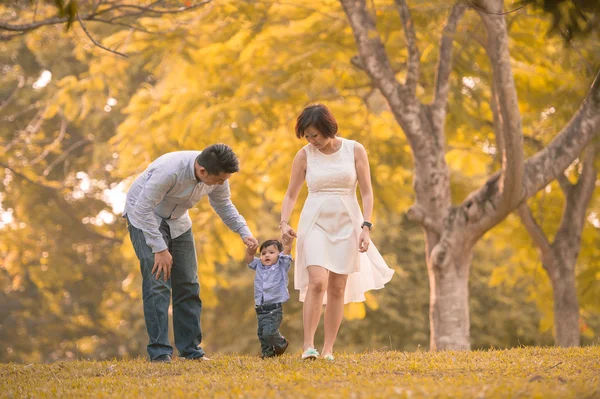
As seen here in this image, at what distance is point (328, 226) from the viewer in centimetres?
710

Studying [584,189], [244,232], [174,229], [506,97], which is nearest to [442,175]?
[506,97]

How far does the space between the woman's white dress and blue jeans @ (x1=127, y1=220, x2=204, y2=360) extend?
1.05 meters

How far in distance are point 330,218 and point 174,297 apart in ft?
5.46

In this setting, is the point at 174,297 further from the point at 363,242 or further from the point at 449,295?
the point at 449,295

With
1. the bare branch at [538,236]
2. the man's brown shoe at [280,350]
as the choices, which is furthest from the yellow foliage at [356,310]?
the man's brown shoe at [280,350]

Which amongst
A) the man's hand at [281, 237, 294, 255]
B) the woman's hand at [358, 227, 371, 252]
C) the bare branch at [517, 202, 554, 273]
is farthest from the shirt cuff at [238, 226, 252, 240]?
the bare branch at [517, 202, 554, 273]

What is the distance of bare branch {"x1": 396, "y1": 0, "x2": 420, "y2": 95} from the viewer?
1152 centimetres

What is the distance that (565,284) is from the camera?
1420 cm

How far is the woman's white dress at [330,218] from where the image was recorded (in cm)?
704

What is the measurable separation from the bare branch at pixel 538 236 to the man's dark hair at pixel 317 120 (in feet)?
26.0

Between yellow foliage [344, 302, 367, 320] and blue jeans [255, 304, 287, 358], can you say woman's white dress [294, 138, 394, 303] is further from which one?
yellow foliage [344, 302, 367, 320]

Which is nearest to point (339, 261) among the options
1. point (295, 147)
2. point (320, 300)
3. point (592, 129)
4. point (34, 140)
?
point (320, 300)

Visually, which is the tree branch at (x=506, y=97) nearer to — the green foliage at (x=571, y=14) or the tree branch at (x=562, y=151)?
the tree branch at (x=562, y=151)

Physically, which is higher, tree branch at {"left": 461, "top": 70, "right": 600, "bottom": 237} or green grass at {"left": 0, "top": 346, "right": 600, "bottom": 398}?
tree branch at {"left": 461, "top": 70, "right": 600, "bottom": 237}
